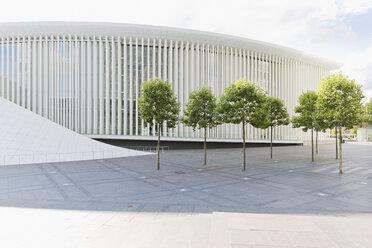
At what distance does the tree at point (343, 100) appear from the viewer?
45.2 ft

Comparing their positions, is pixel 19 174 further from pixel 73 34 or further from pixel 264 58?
pixel 264 58

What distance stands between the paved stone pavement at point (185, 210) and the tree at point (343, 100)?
3599mm

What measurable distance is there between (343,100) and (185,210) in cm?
1319

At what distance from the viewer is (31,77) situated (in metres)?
34.0

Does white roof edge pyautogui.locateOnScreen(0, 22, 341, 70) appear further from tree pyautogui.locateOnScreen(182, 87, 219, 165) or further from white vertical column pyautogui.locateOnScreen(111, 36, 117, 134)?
tree pyautogui.locateOnScreen(182, 87, 219, 165)

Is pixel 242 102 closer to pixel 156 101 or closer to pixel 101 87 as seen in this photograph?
pixel 156 101

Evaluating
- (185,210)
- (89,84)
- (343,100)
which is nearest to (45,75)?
(89,84)

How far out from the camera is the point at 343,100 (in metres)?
13.9

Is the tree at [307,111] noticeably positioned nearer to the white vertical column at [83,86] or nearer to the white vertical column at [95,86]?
the white vertical column at [95,86]

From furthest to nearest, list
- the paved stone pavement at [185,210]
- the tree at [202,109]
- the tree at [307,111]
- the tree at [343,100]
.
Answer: the tree at [307,111] → the tree at [202,109] → the tree at [343,100] → the paved stone pavement at [185,210]

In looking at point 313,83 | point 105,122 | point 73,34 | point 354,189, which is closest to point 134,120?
point 105,122

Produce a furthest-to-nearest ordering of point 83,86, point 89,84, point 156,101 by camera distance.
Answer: point 83,86, point 89,84, point 156,101
